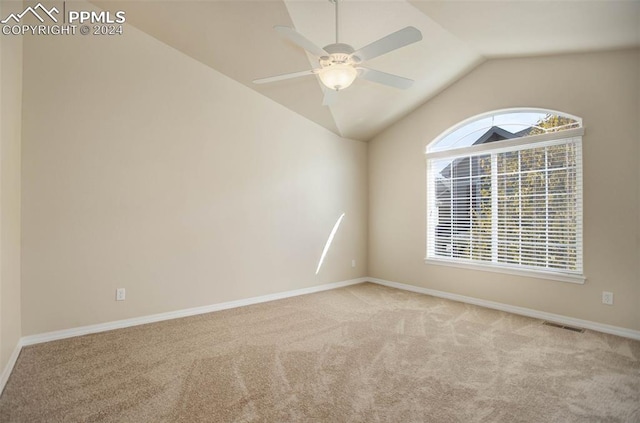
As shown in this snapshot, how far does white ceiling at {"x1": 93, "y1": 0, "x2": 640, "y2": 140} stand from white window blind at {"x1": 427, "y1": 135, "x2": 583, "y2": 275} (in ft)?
3.60

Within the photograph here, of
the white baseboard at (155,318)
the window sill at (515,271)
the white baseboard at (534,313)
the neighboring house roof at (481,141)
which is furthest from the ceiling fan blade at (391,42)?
the white baseboard at (534,313)

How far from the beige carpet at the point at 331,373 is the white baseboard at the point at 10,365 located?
5 centimetres

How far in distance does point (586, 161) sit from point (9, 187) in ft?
17.6

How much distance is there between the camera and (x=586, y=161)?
3.52 m

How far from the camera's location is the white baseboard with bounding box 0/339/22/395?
226cm

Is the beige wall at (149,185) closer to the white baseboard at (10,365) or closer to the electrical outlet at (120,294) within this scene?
the electrical outlet at (120,294)

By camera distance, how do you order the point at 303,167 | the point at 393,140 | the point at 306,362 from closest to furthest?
the point at 306,362 < the point at 303,167 < the point at 393,140

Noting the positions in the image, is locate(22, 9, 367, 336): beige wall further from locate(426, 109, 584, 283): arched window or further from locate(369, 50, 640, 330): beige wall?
locate(426, 109, 584, 283): arched window

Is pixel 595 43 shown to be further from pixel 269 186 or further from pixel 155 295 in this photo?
pixel 155 295

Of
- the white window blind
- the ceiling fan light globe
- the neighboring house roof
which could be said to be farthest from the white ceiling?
the white window blind

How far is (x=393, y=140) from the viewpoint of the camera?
548cm

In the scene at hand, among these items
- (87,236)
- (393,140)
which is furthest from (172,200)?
(393,140)

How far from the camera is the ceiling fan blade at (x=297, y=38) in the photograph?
2.40 meters

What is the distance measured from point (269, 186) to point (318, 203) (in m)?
0.94
